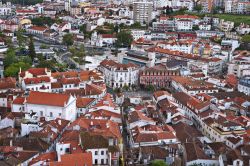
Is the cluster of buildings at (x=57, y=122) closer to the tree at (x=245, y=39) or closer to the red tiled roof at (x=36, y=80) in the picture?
the red tiled roof at (x=36, y=80)

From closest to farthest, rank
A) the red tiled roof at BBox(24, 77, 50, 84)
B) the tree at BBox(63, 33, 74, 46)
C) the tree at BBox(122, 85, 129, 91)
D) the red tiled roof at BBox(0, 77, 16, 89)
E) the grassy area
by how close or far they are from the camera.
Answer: the red tiled roof at BBox(0, 77, 16, 89) < the red tiled roof at BBox(24, 77, 50, 84) < the tree at BBox(122, 85, 129, 91) < the tree at BBox(63, 33, 74, 46) < the grassy area

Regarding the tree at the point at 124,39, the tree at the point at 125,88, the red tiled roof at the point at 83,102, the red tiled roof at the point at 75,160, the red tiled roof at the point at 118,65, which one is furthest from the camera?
the tree at the point at 124,39

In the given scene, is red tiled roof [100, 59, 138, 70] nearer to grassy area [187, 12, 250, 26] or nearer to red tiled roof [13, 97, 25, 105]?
red tiled roof [13, 97, 25, 105]

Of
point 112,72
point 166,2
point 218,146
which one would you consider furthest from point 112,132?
point 166,2

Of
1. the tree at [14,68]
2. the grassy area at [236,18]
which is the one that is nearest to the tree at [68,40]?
the tree at [14,68]

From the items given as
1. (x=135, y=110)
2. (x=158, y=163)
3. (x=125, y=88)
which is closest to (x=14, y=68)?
(x=125, y=88)

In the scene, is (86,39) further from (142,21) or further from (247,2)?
(247,2)

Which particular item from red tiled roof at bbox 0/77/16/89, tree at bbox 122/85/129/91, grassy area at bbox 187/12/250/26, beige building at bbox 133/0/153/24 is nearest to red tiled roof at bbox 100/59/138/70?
tree at bbox 122/85/129/91

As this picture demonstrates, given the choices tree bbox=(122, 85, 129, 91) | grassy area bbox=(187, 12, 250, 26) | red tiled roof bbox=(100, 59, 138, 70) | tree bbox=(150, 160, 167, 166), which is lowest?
tree bbox=(150, 160, 167, 166)
